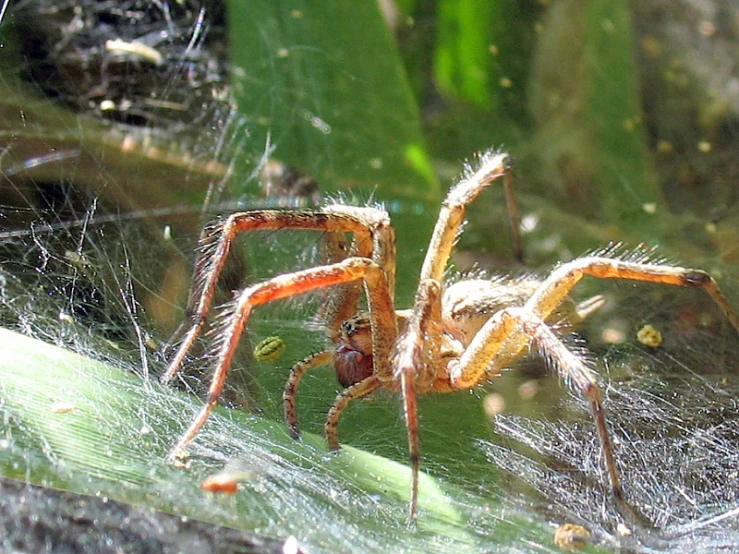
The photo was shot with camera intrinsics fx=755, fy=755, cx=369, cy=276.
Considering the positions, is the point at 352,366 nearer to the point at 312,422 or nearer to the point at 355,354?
the point at 355,354

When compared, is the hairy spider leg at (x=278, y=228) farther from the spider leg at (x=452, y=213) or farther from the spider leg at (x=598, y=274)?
the spider leg at (x=598, y=274)

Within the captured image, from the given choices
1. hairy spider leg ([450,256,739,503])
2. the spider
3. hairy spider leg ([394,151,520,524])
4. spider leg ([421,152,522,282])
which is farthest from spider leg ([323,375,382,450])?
spider leg ([421,152,522,282])

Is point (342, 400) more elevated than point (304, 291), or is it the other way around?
point (304, 291)

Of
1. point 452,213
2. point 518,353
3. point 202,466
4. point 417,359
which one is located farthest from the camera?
point 452,213

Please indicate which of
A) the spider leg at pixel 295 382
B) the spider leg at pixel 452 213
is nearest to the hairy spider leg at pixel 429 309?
the spider leg at pixel 452 213

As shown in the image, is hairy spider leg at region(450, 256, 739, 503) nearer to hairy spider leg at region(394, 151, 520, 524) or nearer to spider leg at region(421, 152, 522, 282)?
hairy spider leg at region(394, 151, 520, 524)

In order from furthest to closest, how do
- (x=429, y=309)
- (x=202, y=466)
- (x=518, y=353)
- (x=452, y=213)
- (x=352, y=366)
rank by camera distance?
1. (x=452, y=213)
2. (x=518, y=353)
3. (x=352, y=366)
4. (x=429, y=309)
5. (x=202, y=466)

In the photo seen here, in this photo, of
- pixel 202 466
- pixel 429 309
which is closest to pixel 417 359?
pixel 429 309
